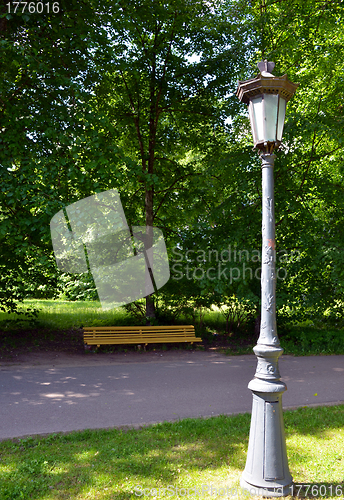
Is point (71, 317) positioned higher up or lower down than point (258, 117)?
lower down

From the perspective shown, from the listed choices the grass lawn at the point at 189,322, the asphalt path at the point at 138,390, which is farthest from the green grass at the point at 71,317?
the asphalt path at the point at 138,390

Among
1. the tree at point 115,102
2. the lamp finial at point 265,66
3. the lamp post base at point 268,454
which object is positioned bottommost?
the lamp post base at point 268,454

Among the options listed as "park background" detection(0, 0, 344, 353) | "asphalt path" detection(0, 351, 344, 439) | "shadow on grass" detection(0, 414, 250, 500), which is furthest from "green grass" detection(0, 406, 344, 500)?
"park background" detection(0, 0, 344, 353)

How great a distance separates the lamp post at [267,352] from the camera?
11.1ft

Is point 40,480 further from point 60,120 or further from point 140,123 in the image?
point 140,123

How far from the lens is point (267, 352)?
3.46 meters

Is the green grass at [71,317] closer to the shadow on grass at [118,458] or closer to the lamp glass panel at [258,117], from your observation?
the shadow on grass at [118,458]

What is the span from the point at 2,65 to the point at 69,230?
12.1ft

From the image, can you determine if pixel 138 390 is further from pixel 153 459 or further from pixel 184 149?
pixel 184 149

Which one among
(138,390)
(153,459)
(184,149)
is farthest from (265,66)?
(184,149)

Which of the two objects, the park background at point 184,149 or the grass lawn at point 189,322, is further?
the grass lawn at point 189,322

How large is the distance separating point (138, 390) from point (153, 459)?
245cm

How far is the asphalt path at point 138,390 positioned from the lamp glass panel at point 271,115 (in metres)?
3.72

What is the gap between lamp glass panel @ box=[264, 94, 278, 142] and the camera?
3.59m
